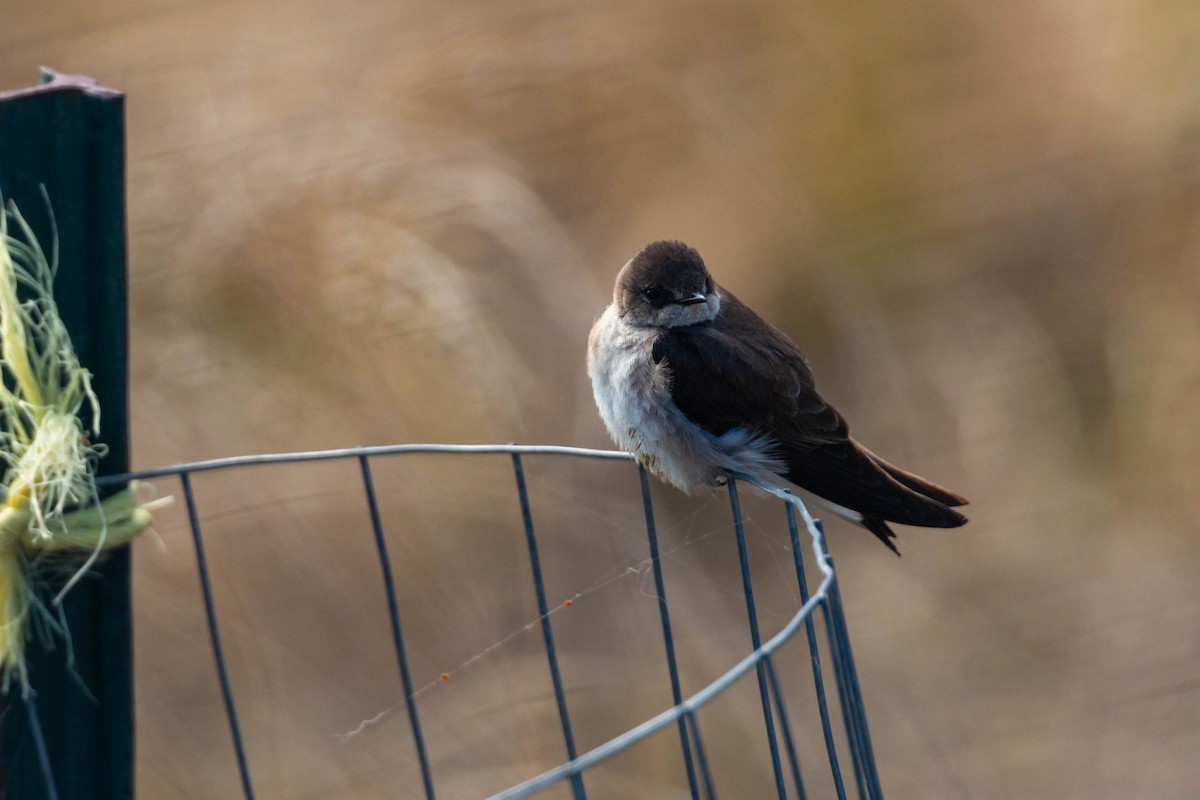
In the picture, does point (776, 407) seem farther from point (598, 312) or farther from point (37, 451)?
point (37, 451)

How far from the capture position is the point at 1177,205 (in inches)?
143

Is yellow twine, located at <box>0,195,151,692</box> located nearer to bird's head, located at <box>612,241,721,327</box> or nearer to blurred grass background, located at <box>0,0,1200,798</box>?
bird's head, located at <box>612,241,721,327</box>

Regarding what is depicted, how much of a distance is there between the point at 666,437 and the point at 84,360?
97cm

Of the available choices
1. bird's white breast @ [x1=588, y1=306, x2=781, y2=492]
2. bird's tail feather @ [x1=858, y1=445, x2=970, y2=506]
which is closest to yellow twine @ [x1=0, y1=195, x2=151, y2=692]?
bird's white breast @ [x1=588, y1=306, x2=781, y2=492]

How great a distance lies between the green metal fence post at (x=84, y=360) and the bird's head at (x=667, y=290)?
41.5 inches

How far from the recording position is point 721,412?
6.43 feet

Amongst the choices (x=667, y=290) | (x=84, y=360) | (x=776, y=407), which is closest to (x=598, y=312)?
(x=667, y=290)

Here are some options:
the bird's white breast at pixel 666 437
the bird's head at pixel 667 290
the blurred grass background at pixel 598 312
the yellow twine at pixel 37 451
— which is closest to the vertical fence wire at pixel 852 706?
the yellow twine at pixel 37 451

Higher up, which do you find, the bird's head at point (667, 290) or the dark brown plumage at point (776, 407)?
the bird's head at point (667, 290)

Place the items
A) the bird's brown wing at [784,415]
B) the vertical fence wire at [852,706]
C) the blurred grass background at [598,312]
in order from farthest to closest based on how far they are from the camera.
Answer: the blurred grass background at [598,312] < the bird's brown wing at [784,415] < the vertical fence wire at [852,706]

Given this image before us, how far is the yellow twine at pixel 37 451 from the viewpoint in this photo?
44.9 inches

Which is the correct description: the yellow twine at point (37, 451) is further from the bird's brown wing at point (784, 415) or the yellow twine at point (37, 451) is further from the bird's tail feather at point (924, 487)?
the bird's tail feather at point (924, 487)

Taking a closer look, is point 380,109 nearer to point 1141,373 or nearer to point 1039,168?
point 1039,168


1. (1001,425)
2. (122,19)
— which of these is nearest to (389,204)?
(122,19)
